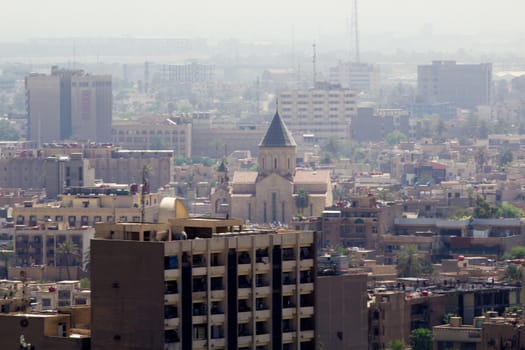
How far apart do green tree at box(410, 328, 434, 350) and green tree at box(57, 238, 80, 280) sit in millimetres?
30562

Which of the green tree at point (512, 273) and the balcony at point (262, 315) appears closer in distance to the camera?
the balcony at point (262, 315)

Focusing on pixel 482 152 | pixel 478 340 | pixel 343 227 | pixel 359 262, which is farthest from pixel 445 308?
pixel 482 152

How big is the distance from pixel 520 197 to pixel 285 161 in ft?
38.9

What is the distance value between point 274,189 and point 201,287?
90.6 meters

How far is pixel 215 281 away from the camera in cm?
4400

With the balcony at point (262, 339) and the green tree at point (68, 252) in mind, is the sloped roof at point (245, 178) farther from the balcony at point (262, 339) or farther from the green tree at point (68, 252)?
the balcony at point (262, 339)

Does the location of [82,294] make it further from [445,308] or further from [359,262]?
[359,262]

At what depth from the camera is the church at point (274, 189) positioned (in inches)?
5202

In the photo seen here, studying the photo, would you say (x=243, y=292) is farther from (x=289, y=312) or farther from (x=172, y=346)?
(x=172, y=346)

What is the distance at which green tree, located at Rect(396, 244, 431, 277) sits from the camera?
91875 mm

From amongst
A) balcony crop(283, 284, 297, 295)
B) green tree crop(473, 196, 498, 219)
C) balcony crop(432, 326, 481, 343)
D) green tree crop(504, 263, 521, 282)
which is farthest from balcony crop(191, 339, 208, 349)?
green tree crop(473, 196, 498, 219)

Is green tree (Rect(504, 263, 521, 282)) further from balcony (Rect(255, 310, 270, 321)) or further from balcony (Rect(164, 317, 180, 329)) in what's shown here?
balcony (Rect(164, 317, 180, 329))

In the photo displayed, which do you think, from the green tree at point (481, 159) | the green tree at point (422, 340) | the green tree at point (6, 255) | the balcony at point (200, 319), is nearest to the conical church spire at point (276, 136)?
the green tree at point (6, 255)

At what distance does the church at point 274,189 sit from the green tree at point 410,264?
3184 cm
